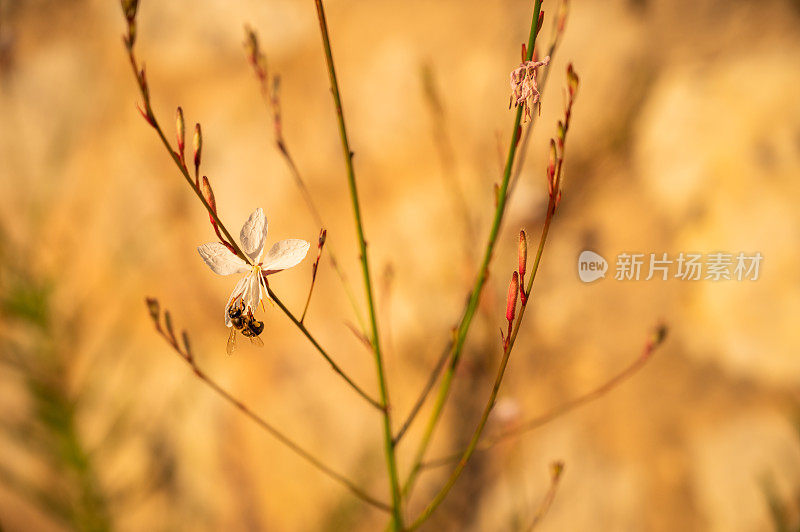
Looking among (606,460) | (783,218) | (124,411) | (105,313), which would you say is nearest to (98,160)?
(105,313)

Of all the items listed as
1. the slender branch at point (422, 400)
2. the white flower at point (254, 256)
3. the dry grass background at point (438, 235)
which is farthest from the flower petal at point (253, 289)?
the dry grass background at point (438, 235)

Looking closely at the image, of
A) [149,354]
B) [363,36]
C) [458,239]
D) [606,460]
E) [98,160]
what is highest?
[363,36]

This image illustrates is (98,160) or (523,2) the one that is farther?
(98,160)

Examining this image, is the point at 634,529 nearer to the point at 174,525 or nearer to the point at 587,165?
the point at 587,165

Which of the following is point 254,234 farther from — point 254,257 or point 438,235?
point 438,235

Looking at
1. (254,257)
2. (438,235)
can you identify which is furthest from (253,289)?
(438,235)

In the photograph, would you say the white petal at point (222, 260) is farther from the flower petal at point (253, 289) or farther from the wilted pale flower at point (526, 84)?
the wilted pale flower at point (526, 84)
